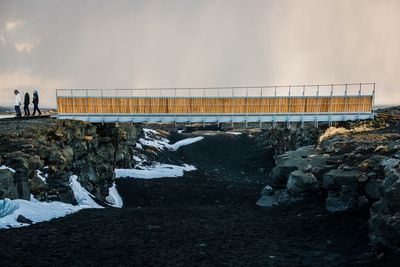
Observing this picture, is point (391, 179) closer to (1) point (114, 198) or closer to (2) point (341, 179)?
(2) point (341, 179)

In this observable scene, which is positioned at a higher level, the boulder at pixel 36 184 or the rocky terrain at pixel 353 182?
the rocky terrain at pixel 353 182

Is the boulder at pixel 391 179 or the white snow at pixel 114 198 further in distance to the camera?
the white snow at pixel 114 198

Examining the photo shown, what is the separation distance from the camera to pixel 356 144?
3044cm

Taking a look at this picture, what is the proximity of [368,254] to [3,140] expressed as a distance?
78.9ft

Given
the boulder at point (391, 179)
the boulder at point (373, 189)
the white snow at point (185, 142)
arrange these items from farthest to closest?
1. the white snow at point (185, 142)
2. the boulder at point (373, 189)
3. the boulder at point (391, 179)

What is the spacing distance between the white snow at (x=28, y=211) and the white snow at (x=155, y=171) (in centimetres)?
2942

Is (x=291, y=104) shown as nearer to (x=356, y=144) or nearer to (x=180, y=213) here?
(x=356, y=144)

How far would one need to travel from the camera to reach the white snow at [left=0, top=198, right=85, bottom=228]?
1959cm

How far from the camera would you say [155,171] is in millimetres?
62250

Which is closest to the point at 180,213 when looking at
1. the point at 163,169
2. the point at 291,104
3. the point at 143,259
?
the point at 143,259

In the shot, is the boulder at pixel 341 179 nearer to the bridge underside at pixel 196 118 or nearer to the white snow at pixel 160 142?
the bridge underside at pixel 196 118

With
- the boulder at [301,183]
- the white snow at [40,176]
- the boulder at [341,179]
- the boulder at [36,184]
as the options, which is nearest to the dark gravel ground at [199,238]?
the boulder at [301,183]

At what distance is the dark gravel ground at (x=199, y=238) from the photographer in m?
15.0

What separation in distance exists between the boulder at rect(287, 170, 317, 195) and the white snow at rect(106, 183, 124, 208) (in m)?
19.9
